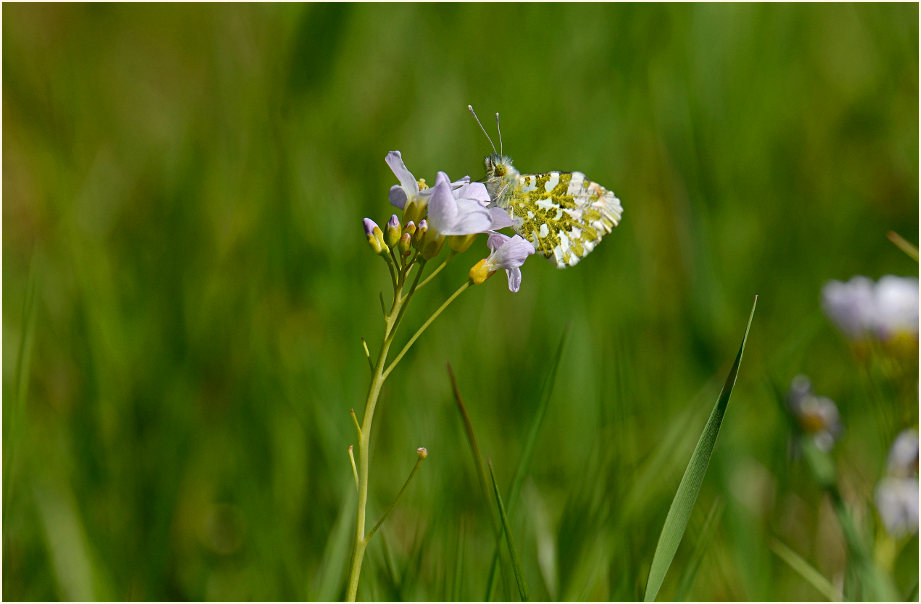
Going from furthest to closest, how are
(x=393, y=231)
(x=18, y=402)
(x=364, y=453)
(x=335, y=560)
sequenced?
(x=18, y=402), (x=335, y=560), (x=393, y=231), (x=364, y=453)

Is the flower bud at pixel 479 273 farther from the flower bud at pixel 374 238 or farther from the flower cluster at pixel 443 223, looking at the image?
the flower bud at pixel 374 238

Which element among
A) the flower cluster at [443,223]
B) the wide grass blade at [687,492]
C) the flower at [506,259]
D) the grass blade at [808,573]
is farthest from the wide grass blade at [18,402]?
the grass blade at [808,573]

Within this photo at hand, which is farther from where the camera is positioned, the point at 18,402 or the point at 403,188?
the point at 18,402

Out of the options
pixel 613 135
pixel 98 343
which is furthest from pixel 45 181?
pixel 613 135

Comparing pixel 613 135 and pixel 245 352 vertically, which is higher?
pixel 613 135

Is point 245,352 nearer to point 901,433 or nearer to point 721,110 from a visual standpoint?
point 901,433

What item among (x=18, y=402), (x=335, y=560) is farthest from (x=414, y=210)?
→ (x=18, y=402)

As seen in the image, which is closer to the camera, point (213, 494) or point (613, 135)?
point (213, 494)

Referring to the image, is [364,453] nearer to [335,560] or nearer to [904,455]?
[335,560]
